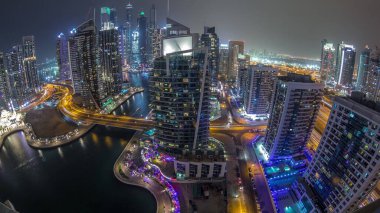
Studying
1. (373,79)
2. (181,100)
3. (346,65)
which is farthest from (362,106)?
(346,65)

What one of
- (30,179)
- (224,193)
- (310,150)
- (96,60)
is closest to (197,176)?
(224,193)

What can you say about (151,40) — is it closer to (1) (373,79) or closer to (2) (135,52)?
(2) (135,52)

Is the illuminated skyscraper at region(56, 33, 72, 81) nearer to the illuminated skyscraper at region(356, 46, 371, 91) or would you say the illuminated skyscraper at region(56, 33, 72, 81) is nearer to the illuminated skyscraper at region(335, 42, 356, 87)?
the illuminated skyscraper at region(356, 46, 371, 91)

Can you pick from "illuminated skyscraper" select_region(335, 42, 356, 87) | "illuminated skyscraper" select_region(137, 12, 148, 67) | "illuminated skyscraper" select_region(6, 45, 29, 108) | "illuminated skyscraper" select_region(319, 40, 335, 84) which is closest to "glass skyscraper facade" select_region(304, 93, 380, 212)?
"illuminated skyscraper" select_region(335, 42, 356, 87)

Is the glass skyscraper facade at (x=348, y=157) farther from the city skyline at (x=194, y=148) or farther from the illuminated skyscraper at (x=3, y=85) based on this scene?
the illuminated skyscraper at (x=3, y=85)

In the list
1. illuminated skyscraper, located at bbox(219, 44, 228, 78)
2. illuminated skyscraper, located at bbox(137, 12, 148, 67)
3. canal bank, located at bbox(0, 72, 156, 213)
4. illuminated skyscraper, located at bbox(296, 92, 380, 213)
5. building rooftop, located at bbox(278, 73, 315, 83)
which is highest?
illuminated skyscraper, located at bbox(137, 12, 148, 67)

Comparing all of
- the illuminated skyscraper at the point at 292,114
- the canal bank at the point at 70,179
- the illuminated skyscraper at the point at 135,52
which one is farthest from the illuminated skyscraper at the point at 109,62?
the illuminated skyscraper at the point at 292,114
